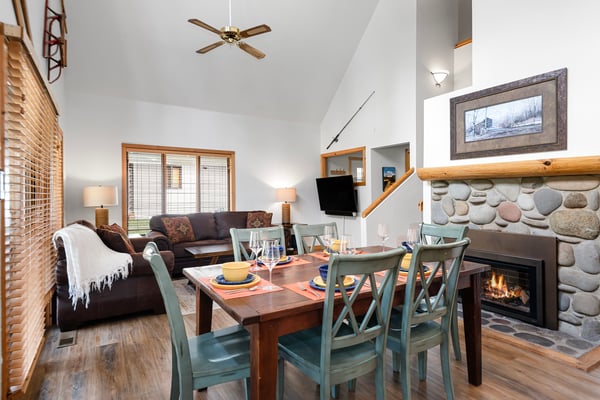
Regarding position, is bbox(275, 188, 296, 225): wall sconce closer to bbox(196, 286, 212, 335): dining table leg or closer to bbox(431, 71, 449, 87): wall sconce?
bbox(431, 71, 449, 87): wall sconce

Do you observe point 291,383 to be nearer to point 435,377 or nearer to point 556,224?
point 435,377

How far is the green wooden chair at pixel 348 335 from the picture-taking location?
1.49m

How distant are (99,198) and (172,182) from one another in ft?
4.68

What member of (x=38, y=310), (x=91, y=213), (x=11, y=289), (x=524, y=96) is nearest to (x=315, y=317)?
(x=11, y=289)

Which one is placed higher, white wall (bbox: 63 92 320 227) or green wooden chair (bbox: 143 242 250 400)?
white wall (bbox: 63 92 320 227)

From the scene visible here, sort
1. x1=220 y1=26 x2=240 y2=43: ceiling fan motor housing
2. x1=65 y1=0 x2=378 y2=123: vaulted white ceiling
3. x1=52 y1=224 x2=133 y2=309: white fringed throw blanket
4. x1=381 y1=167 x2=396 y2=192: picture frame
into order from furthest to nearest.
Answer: x1=381 y1=167 x2=396 y2=192: picture frame
x1=65 y1=0 x2=378 y2=123: vaulted white ceiling
x1=220 y1=26 x2=240 y2=43: ceiling fan motor housing
x1=52 y1=224 x2=133 y2=309: white fringed throw blanket

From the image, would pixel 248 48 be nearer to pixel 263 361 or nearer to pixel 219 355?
pixel 219 355

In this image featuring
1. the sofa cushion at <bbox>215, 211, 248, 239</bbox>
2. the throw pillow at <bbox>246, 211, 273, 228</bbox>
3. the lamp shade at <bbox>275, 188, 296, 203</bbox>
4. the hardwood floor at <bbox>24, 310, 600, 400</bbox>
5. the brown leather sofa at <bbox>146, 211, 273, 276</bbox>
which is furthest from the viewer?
the lamp shade at <bbox>275, 188, 296, 203</bbox>

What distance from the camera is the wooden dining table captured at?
143 cm

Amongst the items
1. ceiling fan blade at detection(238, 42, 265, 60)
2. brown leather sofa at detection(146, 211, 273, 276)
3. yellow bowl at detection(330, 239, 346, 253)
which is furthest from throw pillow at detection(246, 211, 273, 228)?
yellow bowl at detection(330, 239, 346, 253)

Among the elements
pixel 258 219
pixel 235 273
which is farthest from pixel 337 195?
pixel 235 273

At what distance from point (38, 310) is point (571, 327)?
4205mm

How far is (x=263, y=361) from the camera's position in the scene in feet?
4.70

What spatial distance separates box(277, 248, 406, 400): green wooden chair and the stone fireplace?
2.11m
